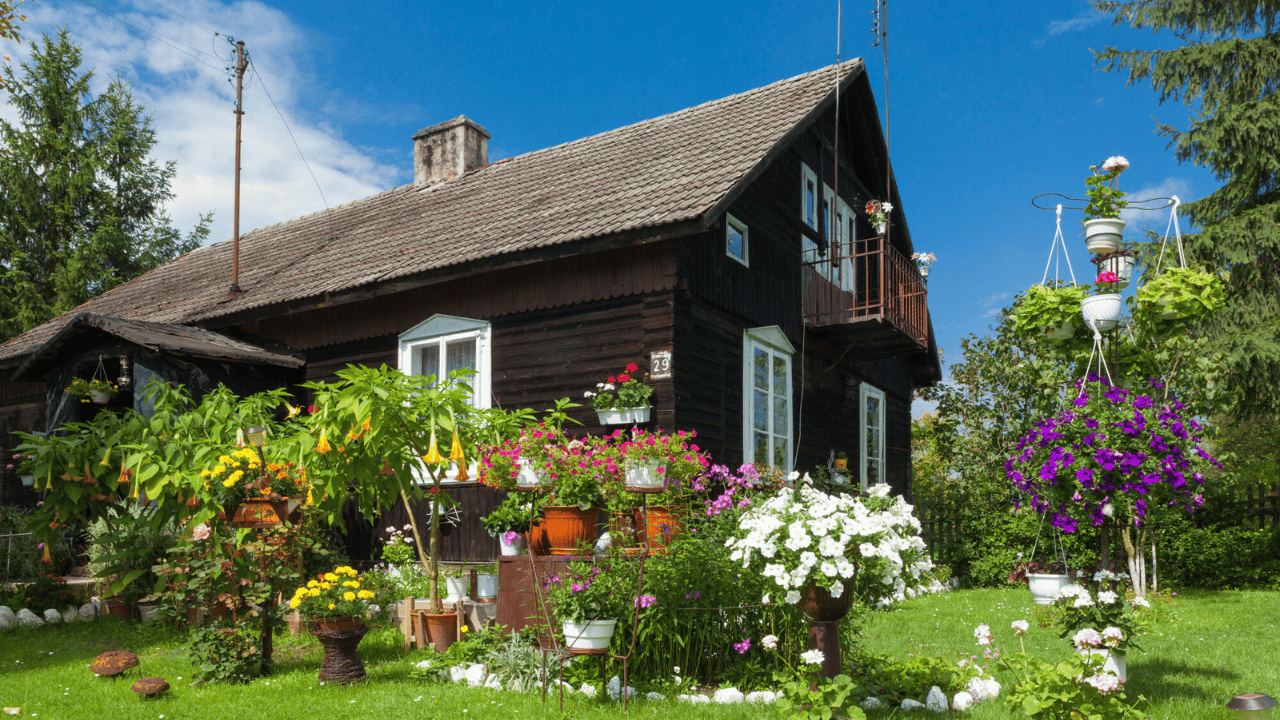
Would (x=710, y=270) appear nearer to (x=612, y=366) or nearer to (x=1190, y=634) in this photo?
(x=612, y=366)

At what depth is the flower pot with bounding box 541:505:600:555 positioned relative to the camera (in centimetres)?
664

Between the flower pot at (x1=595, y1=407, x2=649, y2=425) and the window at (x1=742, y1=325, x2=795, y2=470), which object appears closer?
the flower pot at (x1=595, y1=407, x2=649, y2=425)

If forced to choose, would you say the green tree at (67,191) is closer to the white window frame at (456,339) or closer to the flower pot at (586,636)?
the white window frame at (456,339)

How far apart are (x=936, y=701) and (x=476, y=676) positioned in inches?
120

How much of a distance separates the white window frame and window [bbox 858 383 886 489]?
6.17 metres

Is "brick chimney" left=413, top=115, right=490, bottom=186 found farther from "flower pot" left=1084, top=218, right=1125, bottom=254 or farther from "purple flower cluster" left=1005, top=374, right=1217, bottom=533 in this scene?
"purple flower cluster" left=1005, top=374, right=1217, bottom=533

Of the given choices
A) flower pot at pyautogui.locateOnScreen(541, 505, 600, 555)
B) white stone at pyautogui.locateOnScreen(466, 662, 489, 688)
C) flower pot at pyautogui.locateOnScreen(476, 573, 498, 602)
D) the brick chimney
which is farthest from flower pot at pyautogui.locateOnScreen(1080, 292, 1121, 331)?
the brick chimney

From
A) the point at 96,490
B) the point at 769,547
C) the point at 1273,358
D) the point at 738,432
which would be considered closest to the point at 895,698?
the point at 769,547

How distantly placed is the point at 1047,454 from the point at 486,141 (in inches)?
459

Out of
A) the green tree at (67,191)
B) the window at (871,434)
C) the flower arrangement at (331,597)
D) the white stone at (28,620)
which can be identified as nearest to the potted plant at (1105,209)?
the flower arrangement at (331,597)

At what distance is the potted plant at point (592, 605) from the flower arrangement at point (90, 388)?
26.1 ft

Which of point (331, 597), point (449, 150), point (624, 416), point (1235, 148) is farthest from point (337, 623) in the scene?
point (1235, 148)

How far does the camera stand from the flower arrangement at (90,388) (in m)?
10.4

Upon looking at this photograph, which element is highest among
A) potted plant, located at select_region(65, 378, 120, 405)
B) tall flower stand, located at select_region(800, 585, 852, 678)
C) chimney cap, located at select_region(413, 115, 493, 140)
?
chimney cap, located at select_region(413, 115, 493, 140)
